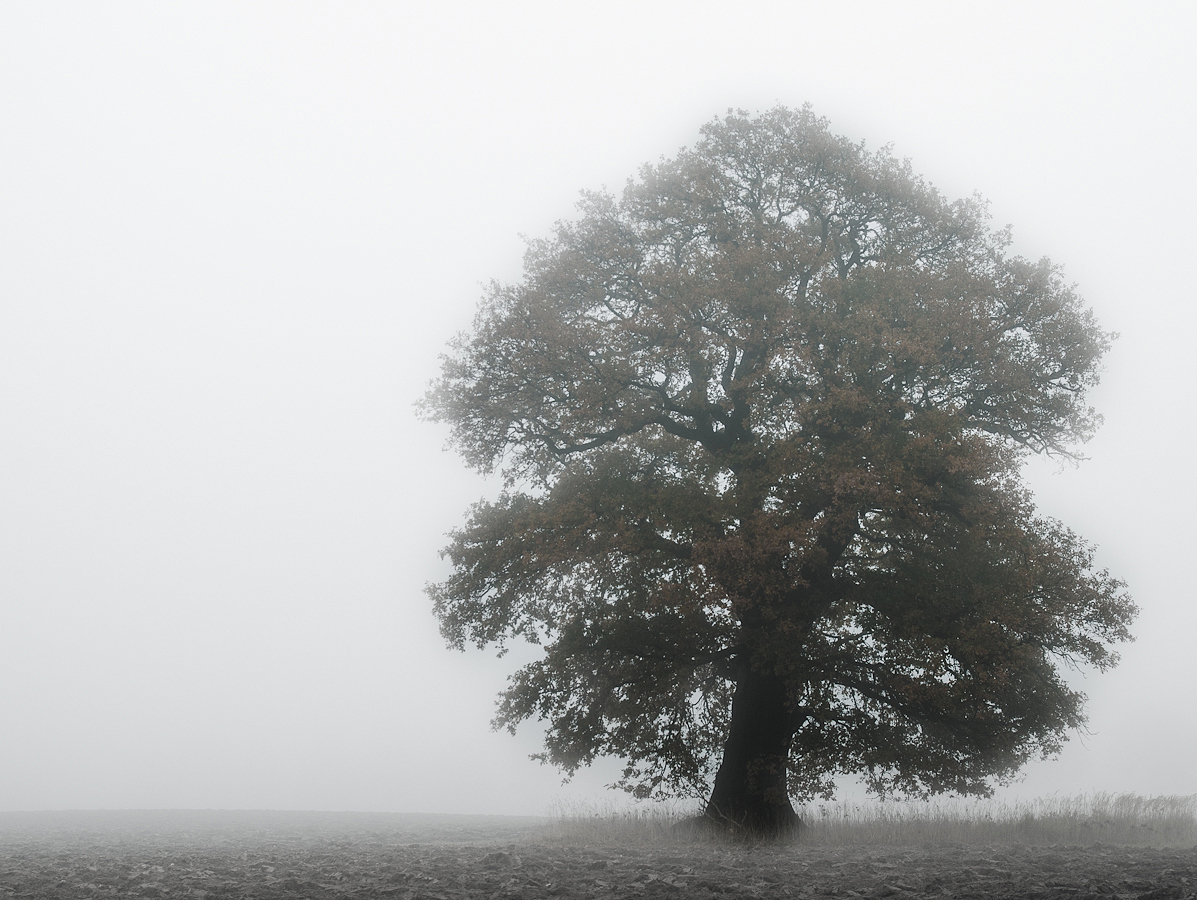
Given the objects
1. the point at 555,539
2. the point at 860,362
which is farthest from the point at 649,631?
the point at 860,362

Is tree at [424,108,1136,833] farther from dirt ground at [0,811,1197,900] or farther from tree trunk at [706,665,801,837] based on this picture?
dirt ground at [0,811,1197,900]

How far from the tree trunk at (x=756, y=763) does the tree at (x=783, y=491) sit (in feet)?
0.19

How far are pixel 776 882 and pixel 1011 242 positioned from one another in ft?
51.4

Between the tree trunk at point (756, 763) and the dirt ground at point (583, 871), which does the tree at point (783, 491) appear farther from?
the dirt ground at point (583, 871)

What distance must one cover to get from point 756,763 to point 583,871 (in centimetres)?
721

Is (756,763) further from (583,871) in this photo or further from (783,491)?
(583,871)

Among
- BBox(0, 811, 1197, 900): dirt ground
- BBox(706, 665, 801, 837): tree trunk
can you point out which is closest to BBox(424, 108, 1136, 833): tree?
BBox(706, 665, 801, 837): tree trunk

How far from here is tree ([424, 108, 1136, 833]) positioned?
590 inches

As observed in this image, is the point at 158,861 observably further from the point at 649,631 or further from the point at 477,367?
the point at 477,367

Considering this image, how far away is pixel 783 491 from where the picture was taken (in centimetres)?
1559

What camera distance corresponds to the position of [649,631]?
52.7 ft

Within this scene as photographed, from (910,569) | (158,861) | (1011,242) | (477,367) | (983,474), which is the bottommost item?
(158,861)

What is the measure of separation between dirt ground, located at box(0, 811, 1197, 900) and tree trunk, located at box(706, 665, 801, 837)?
1.79 m

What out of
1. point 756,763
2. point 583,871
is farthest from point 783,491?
point 583,871
